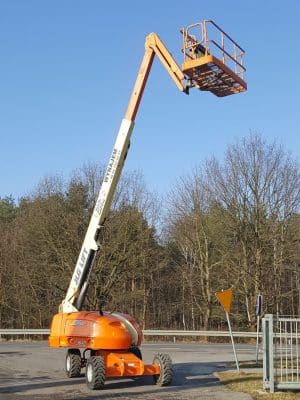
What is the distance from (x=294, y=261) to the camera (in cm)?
3831

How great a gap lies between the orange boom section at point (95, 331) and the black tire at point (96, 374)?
376 millimetres

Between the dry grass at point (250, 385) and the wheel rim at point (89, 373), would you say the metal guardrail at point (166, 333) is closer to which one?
the dry grass at point (250, 385)

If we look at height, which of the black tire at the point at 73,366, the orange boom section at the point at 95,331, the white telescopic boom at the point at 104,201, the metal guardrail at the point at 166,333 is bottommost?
the metal guardrail at the point at 166,333

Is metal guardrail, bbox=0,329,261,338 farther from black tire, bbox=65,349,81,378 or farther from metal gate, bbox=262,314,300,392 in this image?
metal gate, bbox=262,314,300,392

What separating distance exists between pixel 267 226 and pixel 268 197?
1.95m

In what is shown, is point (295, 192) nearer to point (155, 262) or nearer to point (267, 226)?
point (267, 226)

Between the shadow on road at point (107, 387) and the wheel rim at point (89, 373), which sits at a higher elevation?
the wheel rim at point (89, 373)

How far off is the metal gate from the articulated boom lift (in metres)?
2.38

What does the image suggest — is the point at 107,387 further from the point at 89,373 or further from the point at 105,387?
the point at 89,373

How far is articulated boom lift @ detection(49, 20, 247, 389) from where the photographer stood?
13047 mm

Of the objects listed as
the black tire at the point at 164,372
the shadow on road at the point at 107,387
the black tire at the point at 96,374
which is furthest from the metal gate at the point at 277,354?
the black tire at the point at 96,374

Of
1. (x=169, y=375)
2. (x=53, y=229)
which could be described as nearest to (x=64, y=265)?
(x=53, y=229)

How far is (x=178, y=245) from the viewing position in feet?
144

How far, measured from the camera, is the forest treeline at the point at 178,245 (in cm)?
3759
